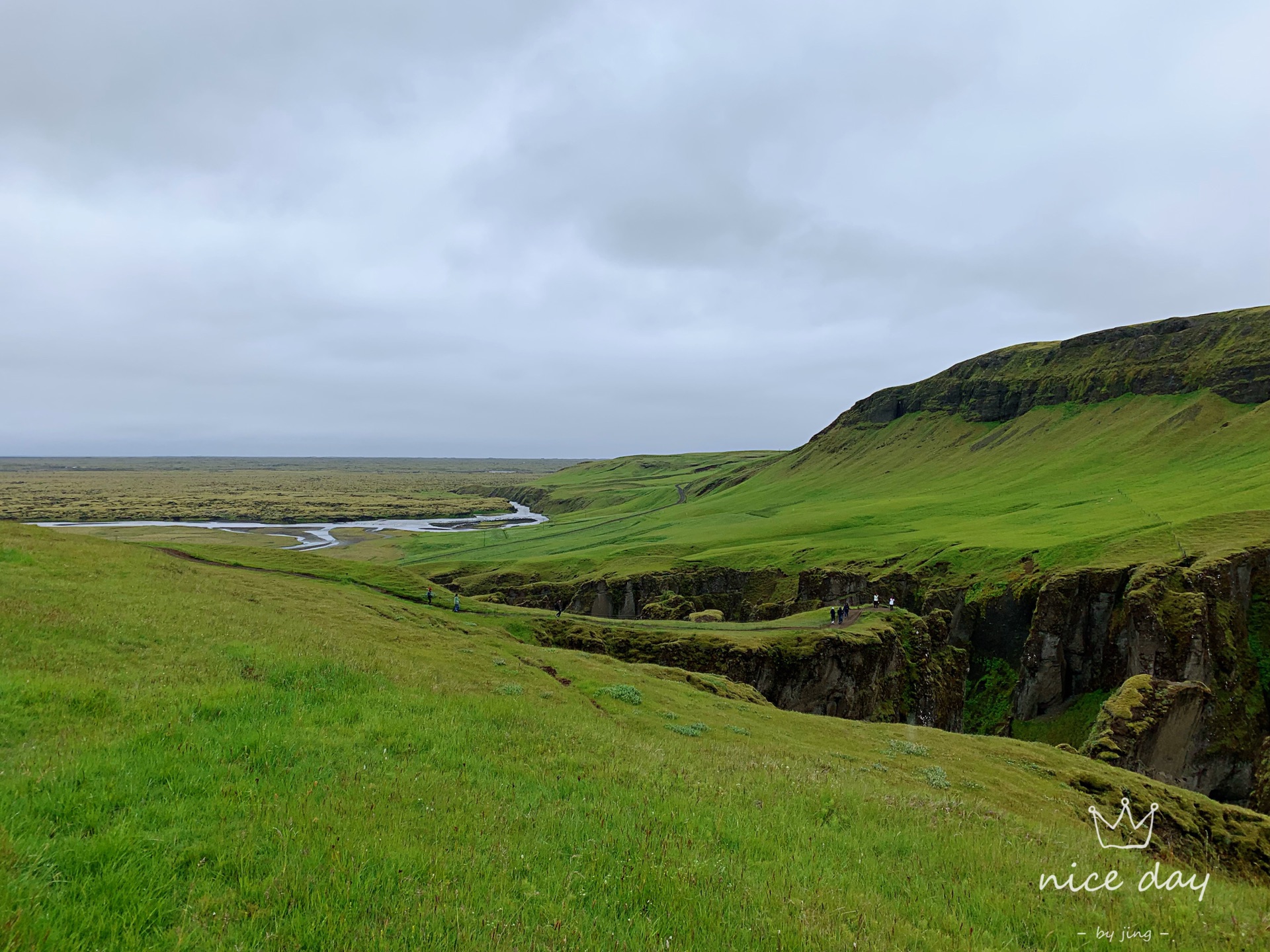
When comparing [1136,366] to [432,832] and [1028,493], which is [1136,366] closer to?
[1028,493]

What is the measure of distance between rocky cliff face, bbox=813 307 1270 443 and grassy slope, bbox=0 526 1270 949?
177 meters

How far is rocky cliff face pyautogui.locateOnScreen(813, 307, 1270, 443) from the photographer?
136m

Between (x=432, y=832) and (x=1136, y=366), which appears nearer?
(x=432, y=832)

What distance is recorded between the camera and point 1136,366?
157 metres

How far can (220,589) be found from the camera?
30.6 m

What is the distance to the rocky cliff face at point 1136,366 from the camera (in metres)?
136

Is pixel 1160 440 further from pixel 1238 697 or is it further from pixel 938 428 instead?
pixel 1238 697

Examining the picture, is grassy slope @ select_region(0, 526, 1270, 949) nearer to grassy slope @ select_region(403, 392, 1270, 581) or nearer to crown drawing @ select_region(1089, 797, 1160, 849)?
crown drawing @ select_region(1089, 797, 1160, 849)

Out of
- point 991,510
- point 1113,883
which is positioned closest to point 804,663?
point 1113,883

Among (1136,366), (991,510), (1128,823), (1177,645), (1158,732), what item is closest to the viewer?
(1128,823)

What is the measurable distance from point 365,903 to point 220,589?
31.0m

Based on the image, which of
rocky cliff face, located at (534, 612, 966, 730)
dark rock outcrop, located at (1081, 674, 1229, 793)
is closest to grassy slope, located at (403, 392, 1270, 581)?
dark rock outcrop, located at (1081, 674, 1229, 793)

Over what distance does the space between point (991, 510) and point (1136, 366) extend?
3234 inches

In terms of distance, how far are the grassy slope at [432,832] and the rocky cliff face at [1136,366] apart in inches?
6958
